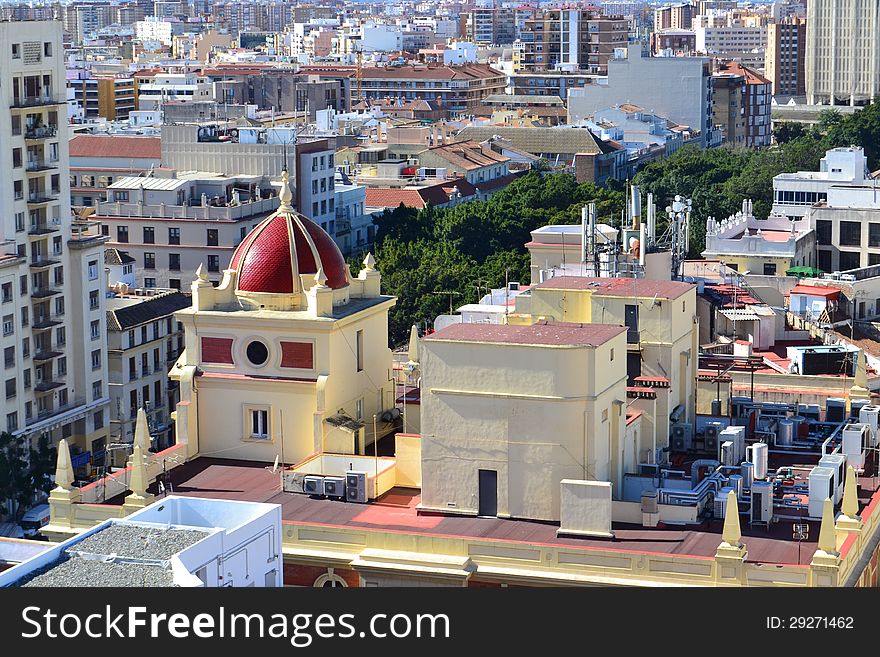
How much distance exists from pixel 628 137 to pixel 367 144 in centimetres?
3314

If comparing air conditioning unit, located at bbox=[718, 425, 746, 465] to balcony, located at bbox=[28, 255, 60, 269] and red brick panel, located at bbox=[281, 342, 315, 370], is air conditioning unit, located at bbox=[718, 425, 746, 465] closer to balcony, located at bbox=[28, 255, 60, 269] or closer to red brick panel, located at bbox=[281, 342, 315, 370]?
red brick panel, located at bbox=[281, 342, 315, 370]

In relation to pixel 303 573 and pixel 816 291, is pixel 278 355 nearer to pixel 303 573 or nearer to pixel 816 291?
pixel 303 573

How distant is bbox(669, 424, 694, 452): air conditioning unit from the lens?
60.0m

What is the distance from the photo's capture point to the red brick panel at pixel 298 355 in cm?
5769

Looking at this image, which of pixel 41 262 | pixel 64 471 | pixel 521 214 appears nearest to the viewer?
pixel 64 471

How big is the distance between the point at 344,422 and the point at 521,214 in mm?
75680

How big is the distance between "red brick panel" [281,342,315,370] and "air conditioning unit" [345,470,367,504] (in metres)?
4.65

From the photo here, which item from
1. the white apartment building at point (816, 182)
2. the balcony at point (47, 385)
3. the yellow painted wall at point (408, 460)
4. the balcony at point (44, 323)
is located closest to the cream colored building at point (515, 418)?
the yellow painted wall at point (408, 460)

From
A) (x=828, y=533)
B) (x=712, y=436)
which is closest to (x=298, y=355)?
(x=712, y=436)

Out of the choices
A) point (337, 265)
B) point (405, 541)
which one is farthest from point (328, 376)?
point (405, 541)

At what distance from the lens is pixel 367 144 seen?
586 ft

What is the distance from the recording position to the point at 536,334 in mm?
53375

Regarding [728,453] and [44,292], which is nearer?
[728,453]
